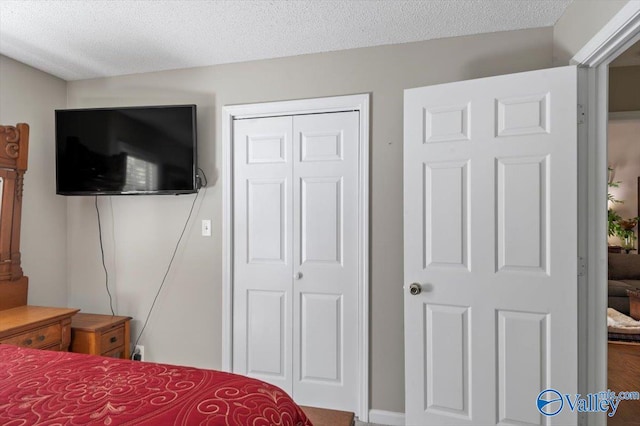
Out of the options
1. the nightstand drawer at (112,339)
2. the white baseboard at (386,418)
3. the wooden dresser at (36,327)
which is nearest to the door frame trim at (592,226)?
the white baseboard at (386,418)

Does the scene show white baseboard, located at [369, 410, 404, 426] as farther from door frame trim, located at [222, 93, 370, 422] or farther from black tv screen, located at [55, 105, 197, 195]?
black tv screen, located at [55, 105, 197, 195]

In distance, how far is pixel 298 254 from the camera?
2441 millimetres

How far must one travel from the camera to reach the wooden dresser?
6.39ft

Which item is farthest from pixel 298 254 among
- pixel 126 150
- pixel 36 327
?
pixel 36 327

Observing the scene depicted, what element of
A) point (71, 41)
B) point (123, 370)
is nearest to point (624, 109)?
point (123, 370)

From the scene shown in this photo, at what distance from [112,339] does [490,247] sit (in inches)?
100

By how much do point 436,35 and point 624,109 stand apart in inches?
75.5

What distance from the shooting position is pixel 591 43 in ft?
5.35

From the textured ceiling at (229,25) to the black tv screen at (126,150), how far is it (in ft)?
1.29

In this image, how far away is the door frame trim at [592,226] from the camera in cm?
174

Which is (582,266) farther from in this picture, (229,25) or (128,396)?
(229,25)

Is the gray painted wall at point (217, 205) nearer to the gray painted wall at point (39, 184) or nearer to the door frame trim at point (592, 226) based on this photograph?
the gray painted wall at point (39, 184)

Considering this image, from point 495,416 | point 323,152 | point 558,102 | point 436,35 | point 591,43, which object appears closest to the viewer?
point 591,43

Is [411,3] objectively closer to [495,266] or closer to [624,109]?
[495,266]
